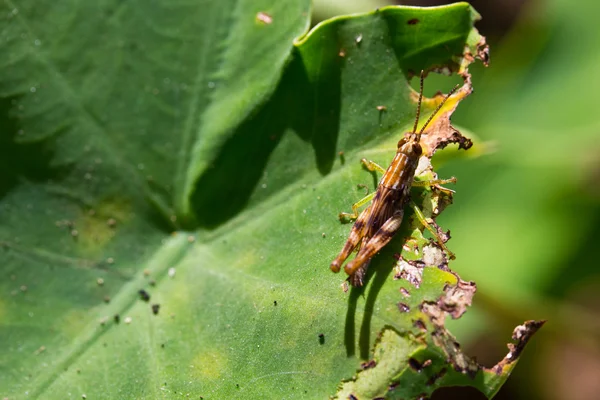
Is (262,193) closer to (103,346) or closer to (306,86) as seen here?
(306,86)

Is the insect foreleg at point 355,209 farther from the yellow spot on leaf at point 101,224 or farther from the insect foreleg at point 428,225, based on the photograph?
the yellow spot on leaf at point 101,224

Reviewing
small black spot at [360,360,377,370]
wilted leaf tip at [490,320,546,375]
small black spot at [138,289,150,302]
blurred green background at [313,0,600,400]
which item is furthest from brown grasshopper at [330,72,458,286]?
blurred green background at [313,0,600,400]

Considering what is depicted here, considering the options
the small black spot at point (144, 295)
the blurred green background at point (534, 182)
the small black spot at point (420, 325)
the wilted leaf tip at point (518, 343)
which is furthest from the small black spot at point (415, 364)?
the blurred green background at point (534, 182)

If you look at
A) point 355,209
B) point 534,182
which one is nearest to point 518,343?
point 355,209

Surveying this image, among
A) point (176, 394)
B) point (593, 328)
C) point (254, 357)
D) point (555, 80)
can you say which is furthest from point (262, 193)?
point (555, 80)

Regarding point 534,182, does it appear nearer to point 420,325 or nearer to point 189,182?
point 420,325

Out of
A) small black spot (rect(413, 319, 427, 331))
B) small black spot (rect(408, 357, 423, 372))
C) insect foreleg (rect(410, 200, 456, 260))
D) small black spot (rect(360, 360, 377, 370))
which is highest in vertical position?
insect foreleg (rect(410, 200, 456, 260))

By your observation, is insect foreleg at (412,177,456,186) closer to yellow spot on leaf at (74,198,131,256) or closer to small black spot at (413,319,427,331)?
small black spot at (413,319,427,331)
